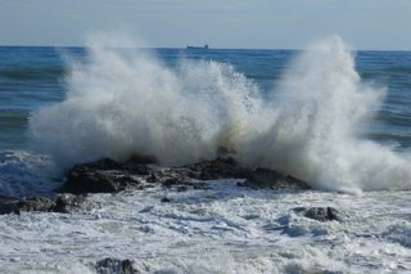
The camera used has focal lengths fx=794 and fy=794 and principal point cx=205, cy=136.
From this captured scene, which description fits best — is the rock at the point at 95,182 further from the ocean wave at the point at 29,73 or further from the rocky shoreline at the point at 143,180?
the ocean wave at the point at 29,73

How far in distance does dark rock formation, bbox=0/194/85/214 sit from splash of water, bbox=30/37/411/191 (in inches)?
121

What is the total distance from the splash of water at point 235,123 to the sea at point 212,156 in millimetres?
25

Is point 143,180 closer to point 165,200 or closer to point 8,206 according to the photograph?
point 165,200

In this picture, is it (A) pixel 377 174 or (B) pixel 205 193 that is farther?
(A) pixel 377 174

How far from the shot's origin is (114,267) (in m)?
7.87

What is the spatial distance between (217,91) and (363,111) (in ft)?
9.27

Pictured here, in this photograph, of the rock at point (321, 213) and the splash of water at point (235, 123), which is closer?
the rock at point (321, 213)

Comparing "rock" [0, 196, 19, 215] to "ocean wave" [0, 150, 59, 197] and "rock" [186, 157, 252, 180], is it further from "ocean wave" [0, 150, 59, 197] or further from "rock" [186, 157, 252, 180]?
"rock" [186, 157, 252, 180]

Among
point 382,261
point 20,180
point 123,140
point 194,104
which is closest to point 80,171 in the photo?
point 20,180

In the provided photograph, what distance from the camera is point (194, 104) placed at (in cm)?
1492

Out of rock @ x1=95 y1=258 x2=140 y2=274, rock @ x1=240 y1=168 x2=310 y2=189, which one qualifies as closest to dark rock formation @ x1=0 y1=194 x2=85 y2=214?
rock @ x1=95 y1=258 x2=140 y2=274

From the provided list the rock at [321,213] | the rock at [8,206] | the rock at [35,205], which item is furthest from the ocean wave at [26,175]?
the rock at [321,213]

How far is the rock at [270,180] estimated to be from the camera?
39.5 ft

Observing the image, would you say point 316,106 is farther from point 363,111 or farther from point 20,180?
point 20,180
